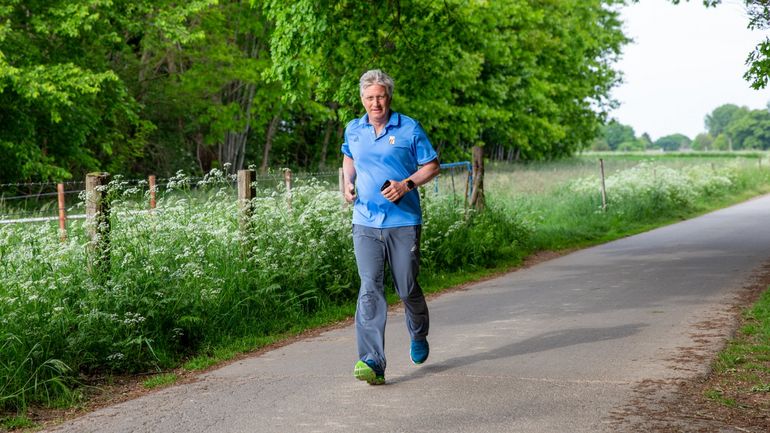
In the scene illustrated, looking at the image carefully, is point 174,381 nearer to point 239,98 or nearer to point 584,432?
point 584,432

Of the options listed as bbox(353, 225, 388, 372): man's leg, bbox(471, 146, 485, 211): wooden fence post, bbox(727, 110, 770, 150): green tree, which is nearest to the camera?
bbox(353, 225, 388, 372): man's leg

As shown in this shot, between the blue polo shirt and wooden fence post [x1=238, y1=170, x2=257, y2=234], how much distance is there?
3.81m

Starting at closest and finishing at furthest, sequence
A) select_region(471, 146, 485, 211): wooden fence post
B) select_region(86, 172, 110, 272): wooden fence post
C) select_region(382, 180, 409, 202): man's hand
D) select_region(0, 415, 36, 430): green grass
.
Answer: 1. select_region(0, 415, 36, 430): green grass
2. select_region(382, 180, 409, 202): man's hand
3. select_region(86, 172, 110, 272): wooden fence post
4. select_region(471, 146, 485, 211): wooden fence post

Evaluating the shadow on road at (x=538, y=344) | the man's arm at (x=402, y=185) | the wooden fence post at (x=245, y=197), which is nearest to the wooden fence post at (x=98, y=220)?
the wooden fence post at (x=245, y=197)

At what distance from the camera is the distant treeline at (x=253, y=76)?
18188mm

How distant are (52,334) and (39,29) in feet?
62.9

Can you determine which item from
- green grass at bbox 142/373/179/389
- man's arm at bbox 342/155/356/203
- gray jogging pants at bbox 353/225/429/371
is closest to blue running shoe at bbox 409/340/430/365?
gray jogging pants at bbox 353/225/429/371

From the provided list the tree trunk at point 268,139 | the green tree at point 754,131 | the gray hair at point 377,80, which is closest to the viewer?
the gray hair at point 377,80

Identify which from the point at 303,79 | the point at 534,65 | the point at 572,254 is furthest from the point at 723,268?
the point at 534,65

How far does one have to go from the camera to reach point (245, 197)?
10.5 meters

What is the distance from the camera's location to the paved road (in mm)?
5832

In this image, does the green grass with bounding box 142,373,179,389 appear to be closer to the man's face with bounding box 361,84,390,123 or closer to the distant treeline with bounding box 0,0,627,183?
the man's face with bounding box 361,84,390,123

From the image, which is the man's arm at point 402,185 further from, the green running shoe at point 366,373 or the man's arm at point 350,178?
the green running shoe at point 366,373

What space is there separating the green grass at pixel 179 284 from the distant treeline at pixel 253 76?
4596 mm
